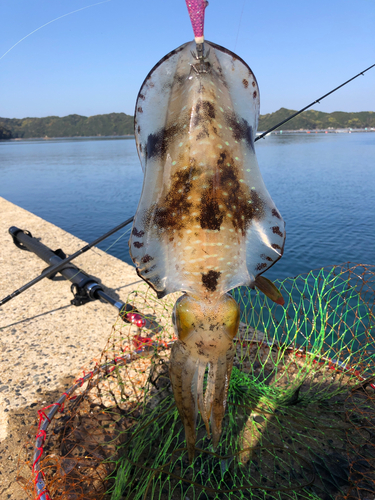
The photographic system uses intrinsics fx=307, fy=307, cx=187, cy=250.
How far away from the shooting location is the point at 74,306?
20.6ft

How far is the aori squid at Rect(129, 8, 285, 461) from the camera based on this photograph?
156cm

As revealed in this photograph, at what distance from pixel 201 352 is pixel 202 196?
0.90 metres

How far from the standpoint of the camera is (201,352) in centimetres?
179

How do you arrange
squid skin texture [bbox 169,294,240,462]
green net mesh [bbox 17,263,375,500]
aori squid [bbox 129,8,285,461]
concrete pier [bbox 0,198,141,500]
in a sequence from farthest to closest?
concrete pier [bbox 0,198,141,500]
green net mesh [bbox 17,263,375,500]
squid skin texture [bbox 169,294,240,462]
aori squid [bbox 129,8,285,461]

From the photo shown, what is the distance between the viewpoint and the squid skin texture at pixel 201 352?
1.74 meters

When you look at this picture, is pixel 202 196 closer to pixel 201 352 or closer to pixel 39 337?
pixel 201 352

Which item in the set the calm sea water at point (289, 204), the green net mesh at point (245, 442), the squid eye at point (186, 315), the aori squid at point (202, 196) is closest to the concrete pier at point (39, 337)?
the green net mesh at point (245, 442)

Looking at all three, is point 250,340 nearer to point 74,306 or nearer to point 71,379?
point 71,379

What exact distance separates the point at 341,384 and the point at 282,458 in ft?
4.50

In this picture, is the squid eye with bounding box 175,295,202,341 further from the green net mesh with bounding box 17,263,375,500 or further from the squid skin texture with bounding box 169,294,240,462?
the green net mesh with bounding box 17,263,375,500

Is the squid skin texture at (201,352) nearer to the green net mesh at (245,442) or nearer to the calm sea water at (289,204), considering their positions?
the green net mesh at (245,442)

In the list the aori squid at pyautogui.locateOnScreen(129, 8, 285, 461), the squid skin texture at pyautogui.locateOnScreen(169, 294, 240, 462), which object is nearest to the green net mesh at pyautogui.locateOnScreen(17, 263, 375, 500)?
the squid skin texture at pyautogui.locateOnScreen(169, 294, 240, 462)

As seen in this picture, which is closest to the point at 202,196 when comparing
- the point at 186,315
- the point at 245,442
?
the point at 186,315

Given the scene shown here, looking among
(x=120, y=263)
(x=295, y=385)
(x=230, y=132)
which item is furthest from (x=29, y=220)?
(x=230, y=132)
